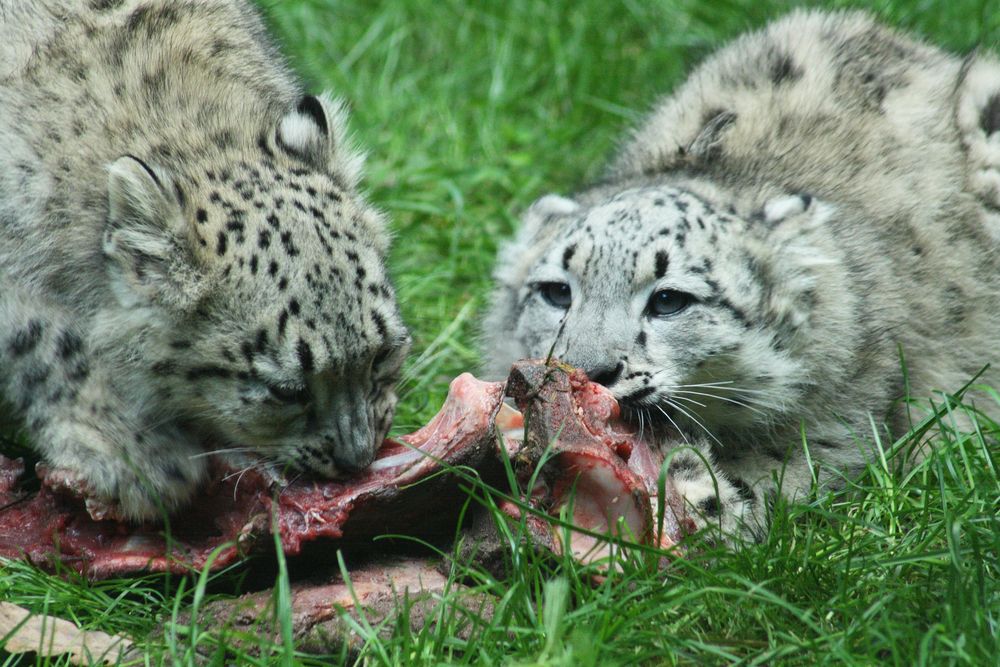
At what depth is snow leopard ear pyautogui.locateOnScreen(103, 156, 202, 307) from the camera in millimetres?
4957

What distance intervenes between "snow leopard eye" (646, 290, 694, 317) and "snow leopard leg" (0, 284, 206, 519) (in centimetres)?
215

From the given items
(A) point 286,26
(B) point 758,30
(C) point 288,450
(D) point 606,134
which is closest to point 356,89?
(A) point 286,26

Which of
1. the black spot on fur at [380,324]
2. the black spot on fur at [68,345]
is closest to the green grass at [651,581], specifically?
the black spot on fur at [68,345]

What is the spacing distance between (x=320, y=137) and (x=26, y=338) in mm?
1527

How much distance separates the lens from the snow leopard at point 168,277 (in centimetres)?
496

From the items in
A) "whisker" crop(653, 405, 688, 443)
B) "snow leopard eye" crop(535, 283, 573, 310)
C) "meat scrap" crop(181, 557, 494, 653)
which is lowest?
"meat scrap" crop(181, 557, 494, 653)

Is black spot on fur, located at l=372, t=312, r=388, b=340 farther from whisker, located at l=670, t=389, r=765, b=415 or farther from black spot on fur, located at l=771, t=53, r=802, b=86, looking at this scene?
black spot on fur, located at l=771, t=53, r=802, b=86

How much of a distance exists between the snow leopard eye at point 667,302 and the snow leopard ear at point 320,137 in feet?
4.91

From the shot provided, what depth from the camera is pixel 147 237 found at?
500 centimetres

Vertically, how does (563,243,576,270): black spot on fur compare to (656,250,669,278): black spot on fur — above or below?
below

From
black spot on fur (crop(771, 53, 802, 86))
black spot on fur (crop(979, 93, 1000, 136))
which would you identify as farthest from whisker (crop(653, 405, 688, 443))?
black spot on fur (crop(979, 93, 1000, 136))

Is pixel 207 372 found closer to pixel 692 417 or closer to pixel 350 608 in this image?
pixel 350 608

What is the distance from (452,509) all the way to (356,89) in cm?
626

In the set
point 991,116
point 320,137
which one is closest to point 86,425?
point 320,137
